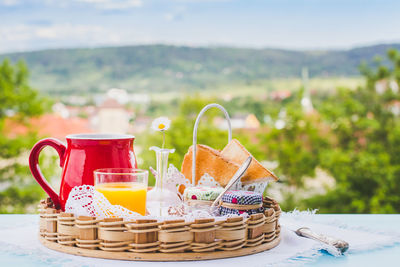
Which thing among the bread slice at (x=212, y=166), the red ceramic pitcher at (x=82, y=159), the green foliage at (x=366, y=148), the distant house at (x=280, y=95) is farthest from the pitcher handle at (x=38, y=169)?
the distant house at (x=280, y=95)

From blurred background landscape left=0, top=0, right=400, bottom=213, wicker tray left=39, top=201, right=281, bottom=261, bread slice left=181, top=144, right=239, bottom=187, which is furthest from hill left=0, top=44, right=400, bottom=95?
wicker tray left=39, top=201, right=281, bottom=261

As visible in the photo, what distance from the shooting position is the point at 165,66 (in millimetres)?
5508

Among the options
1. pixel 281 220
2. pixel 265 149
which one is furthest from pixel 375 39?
pixel 281 220

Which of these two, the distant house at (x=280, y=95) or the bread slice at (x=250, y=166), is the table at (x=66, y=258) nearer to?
the bread slice at (x=250, y=166)

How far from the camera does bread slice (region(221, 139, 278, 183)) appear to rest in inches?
37.0

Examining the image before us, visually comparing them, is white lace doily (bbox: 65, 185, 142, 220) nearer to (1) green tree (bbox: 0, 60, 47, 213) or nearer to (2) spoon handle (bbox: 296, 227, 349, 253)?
(2) spoon handle (bbox: 296, 227, 349, 253)

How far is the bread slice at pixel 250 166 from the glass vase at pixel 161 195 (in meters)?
0.13

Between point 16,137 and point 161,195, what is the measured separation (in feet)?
12.9

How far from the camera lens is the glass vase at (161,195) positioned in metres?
0.93

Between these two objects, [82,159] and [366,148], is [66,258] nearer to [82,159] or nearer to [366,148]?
[82,159]

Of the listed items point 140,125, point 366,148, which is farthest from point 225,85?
point 366,148

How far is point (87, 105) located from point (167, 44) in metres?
1.19

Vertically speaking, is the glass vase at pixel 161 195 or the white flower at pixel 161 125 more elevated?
the white flower at pixel 161 125

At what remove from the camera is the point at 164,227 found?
0.71 metres
